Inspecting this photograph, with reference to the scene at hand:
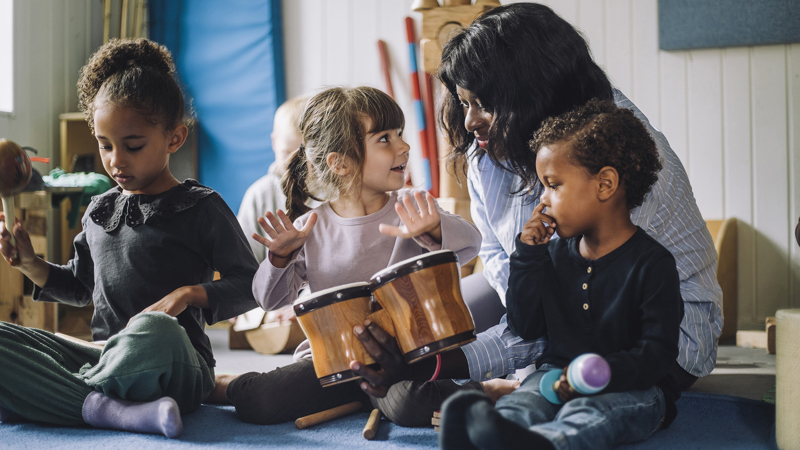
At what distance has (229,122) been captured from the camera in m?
3.96

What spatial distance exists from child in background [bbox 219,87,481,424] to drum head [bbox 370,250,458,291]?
8.6 inches

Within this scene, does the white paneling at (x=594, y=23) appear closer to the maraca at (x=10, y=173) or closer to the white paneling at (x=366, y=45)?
the white paneling at (x=366, y=45)

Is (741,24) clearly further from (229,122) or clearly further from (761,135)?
(229,122)

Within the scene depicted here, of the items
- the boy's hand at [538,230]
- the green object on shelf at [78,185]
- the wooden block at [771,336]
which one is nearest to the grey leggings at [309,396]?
the boy's hand at [538,230]

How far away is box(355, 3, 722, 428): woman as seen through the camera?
1.54 metres

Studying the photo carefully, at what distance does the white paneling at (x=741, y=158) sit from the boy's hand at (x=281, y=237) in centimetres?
248

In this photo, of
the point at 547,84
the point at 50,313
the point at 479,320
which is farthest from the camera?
the point at 50,313

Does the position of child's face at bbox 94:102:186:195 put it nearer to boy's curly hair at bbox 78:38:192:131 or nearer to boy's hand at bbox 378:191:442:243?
boy's curly hair at bbox 78:38:192:131

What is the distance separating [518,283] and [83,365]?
1.09 meters

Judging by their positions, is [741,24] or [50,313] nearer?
[50,313]

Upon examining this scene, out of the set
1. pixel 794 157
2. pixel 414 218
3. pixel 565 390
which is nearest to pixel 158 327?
pixel 414 218

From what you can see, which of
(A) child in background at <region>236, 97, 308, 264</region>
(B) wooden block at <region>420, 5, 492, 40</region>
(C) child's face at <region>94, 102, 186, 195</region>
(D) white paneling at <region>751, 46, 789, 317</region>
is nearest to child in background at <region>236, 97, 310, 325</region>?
(A) child in background at <region>236, 97, 308, 264</region>

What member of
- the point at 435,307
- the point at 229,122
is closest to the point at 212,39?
the point at 229,122

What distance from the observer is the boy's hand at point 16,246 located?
1.78 metres
